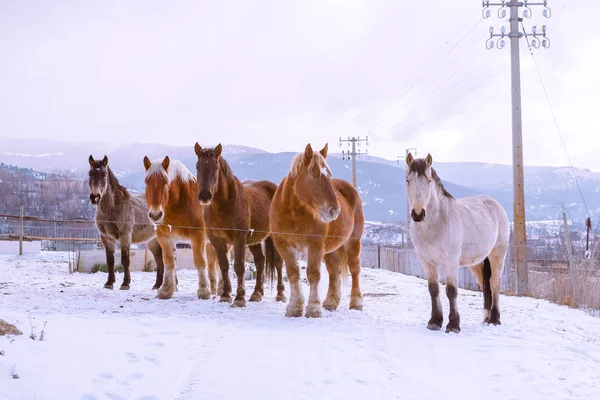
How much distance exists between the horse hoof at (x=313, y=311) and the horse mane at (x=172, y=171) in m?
3.42

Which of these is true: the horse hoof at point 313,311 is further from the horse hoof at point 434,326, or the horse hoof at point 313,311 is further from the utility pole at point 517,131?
the utility pole at point 517,131

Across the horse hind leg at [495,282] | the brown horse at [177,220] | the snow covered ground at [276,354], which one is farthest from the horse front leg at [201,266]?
the horse hind leg at [495,282]

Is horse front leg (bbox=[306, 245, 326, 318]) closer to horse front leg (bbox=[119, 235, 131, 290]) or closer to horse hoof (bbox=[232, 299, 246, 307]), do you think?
horse hoof (bbox=[232, 299, 246, 307])

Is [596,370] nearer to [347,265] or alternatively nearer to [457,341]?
[457,341]

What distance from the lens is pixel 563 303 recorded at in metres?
11.5

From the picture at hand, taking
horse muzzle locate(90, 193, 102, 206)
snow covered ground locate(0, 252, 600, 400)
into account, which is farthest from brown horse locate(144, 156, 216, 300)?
horse muzzle locate(90, 193, 102, 206)

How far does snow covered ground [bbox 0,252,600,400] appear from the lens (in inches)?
164

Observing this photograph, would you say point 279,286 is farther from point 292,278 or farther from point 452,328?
point 452,328

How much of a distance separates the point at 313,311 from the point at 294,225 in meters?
1.20

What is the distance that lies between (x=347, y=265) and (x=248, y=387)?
5302mm

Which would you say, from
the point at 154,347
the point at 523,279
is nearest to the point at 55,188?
the point at 523,279

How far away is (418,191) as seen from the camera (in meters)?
6.96

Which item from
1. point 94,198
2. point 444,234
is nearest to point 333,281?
point 444,234

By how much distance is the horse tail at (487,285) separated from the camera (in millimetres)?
8281
